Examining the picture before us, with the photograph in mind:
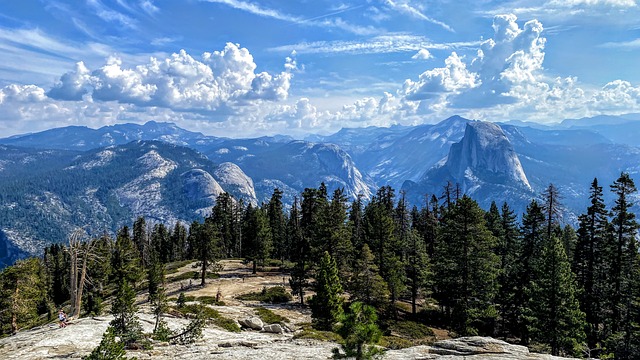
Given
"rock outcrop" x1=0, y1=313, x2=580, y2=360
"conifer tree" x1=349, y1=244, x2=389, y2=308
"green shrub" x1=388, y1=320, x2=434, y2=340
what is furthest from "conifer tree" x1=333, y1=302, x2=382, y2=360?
"conifer tree" x1=349, y1=244, x2=389, y2=308

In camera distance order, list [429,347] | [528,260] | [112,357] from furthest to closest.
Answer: [528,260], [429,347], [112,357]

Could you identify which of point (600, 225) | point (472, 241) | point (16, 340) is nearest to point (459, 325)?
point (472, 241)

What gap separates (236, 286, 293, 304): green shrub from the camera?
61.7 metres

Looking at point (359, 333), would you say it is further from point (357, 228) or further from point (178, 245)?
point (178, 245)

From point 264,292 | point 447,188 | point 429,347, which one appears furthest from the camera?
point 447,188

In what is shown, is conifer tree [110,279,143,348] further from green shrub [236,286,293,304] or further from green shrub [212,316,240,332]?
green shrub [236,286,293,304]

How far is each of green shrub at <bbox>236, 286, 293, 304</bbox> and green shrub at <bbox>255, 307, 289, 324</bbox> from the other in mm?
8955

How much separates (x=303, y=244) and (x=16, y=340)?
39550 millimetres

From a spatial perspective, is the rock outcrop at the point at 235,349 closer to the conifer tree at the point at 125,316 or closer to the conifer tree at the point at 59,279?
the conifer tree at the point at 125,316

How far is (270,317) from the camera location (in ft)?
162

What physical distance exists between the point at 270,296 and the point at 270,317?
13.5 metres

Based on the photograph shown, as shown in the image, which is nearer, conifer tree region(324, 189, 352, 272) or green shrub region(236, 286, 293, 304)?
green shrub region(236, 286, 293, 304)

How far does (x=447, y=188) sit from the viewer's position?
85125 millimetres

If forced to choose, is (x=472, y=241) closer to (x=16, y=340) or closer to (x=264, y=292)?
(x=264, y=292)
